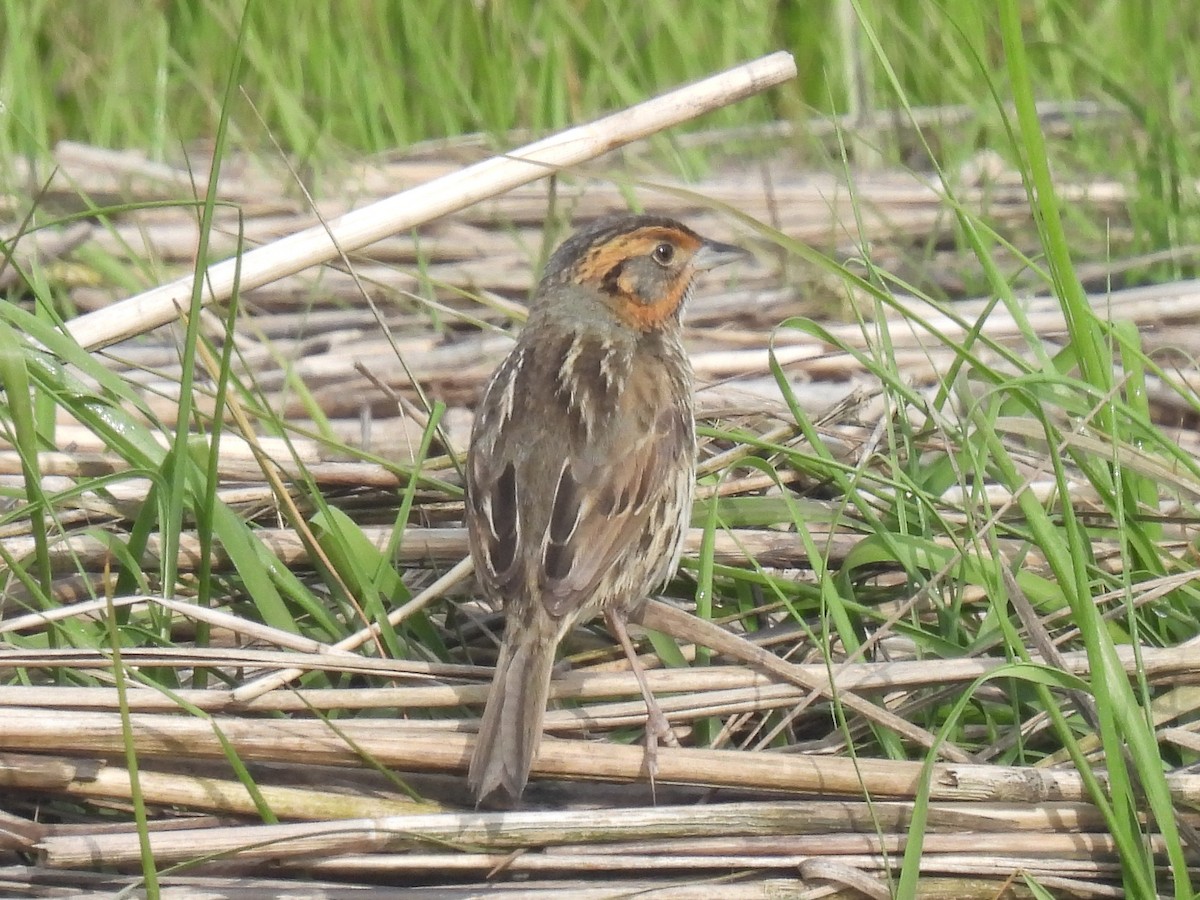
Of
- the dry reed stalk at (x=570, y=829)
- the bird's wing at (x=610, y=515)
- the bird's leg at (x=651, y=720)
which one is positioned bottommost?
the dry reed stalk at (x=570, y=829)

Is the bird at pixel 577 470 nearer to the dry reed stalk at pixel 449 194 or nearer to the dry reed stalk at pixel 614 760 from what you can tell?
the dry reed stalk at pixel 614 760

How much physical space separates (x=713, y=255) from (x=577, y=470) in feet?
3.55

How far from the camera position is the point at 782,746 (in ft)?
11.0

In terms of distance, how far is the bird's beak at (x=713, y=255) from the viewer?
4465 mm

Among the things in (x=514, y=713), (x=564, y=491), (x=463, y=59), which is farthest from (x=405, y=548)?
(x=463, y=59)

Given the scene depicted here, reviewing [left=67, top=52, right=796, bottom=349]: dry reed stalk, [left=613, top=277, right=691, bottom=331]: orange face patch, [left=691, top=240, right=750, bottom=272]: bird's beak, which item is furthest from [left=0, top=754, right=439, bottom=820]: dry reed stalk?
[left=691, top=240, right=750, bottom=272]: bird's beak

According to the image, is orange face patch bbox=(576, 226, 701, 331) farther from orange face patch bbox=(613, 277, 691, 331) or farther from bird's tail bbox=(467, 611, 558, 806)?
bird's tail bbox=(467, 611, 558, 806)

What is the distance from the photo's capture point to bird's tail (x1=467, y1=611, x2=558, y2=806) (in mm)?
2973

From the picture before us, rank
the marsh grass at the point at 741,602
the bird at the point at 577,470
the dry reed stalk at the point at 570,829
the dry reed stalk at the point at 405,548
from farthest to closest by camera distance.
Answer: the dry reed stalk at the point at 405,548 → the bird at the point at 577,470 → the marsh grass at the point at 741,602 → the dry reed stalk at the point at 570,829

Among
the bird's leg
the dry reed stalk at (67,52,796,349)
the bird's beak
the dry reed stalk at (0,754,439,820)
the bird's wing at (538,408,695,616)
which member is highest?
the bird's beak

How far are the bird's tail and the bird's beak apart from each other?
1437mm

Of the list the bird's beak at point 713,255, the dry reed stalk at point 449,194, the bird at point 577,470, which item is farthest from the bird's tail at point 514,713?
the bird's beak at point 713,255

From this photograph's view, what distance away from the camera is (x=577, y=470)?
11.9 feet

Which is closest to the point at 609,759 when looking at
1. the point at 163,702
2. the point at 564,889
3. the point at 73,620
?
the point at 564,889
